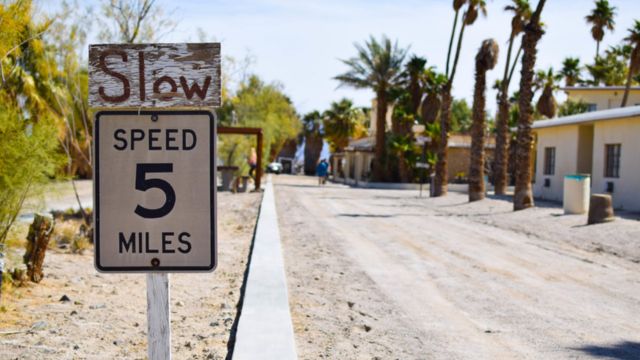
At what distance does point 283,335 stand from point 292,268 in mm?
5131

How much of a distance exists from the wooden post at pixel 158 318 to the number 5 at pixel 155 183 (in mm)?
324

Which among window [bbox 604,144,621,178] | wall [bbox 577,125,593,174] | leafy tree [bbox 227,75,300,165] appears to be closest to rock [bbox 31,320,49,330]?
window [bbox 604,144,621,178]

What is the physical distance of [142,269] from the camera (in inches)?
133

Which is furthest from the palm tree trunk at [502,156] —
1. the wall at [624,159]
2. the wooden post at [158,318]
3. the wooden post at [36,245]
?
the wooden post at [158,318]

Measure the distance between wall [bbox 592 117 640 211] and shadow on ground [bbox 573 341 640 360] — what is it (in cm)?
1864

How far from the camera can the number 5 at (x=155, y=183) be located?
132 inches

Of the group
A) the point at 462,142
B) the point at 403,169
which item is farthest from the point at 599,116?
the point at 462,142

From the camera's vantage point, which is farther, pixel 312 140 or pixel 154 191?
pixel 312 140

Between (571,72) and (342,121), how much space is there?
31.3 meters

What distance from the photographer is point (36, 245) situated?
8.98m

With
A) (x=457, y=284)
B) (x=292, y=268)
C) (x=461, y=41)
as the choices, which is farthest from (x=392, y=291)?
(x=461, y=41)

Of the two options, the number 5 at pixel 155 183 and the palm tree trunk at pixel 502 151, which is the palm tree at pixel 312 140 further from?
the number 5 at pixel 155 183

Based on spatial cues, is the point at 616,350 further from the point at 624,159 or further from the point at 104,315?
the point at 624,159

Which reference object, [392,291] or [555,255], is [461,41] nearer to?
[555,255]
